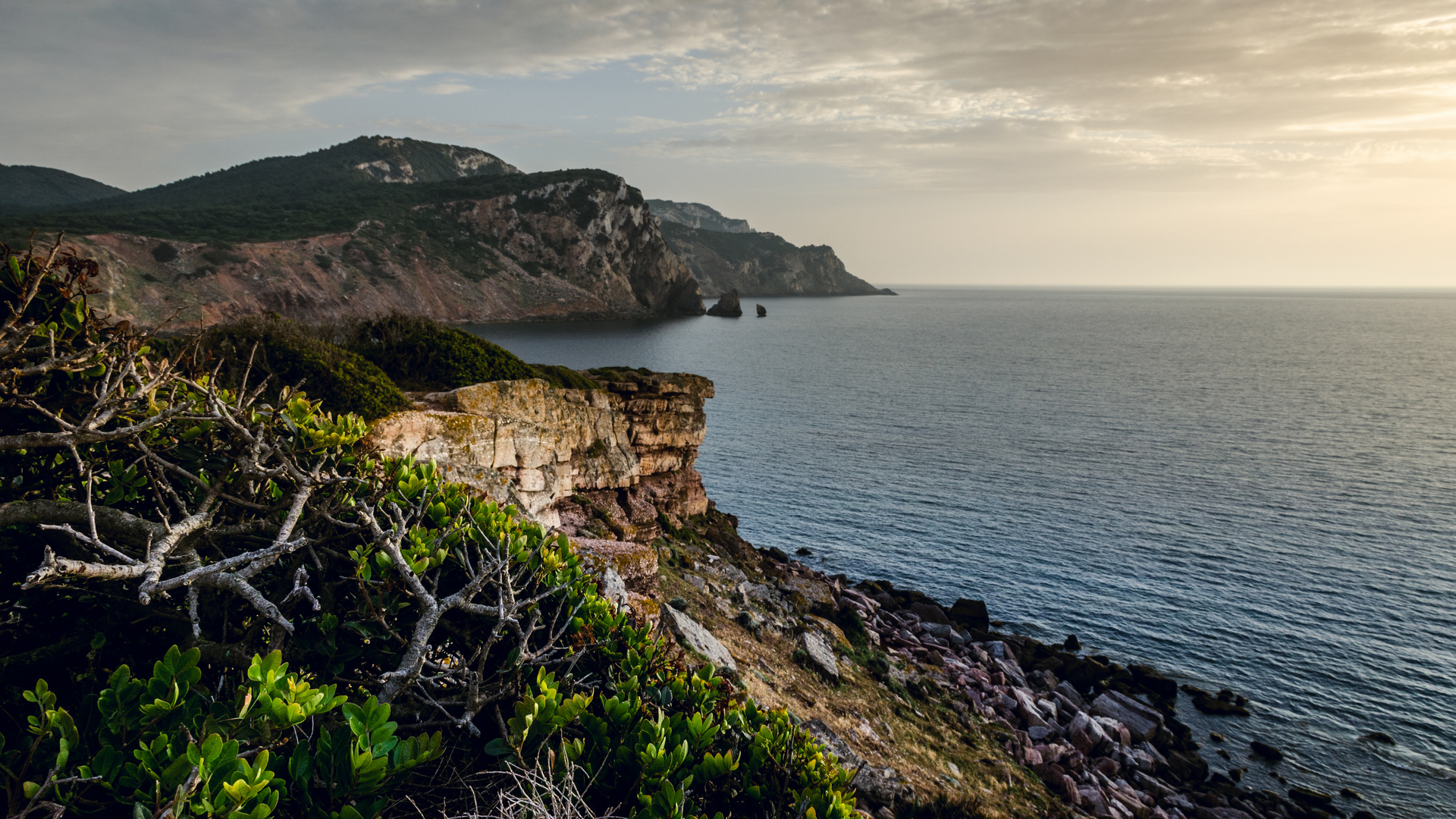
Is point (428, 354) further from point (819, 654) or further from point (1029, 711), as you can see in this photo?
point (1029, 711)

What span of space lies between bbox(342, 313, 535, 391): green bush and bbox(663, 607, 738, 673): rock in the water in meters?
10.2

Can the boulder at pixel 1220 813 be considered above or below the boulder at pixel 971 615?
below

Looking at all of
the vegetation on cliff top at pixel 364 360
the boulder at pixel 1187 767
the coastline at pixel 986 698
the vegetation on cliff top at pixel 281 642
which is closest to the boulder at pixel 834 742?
the coastline at pixel 986 698

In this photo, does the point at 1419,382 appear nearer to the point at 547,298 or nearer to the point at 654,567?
the point at 654,567

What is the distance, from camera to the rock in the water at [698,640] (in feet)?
45.6

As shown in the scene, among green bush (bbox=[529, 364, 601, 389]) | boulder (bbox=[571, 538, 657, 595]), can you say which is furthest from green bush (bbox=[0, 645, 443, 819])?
green bush (bbox=[529, 364, 601, 389])

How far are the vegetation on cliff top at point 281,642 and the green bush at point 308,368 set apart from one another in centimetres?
989

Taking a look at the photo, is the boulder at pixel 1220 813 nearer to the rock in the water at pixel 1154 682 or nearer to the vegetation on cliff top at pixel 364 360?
the rock in the water at pixel 1154 682

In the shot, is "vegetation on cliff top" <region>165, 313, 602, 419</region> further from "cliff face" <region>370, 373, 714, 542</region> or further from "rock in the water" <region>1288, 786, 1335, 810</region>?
"rock in the water" <region>1288, 786, 1335, 810</region>

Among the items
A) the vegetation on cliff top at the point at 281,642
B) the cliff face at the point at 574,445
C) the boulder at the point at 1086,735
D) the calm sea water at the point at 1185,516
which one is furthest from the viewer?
the calm sea water at the point at 1185,516

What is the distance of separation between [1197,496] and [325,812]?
161ft

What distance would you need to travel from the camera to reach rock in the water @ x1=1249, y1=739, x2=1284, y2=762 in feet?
72.0

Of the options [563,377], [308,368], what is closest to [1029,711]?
[563,377]

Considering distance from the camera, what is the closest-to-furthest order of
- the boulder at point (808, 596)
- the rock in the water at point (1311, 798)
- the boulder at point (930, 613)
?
the rock in the water at point (1311, 798) < the boulder at point (808, 596) < the boulder at point (930, 613)
